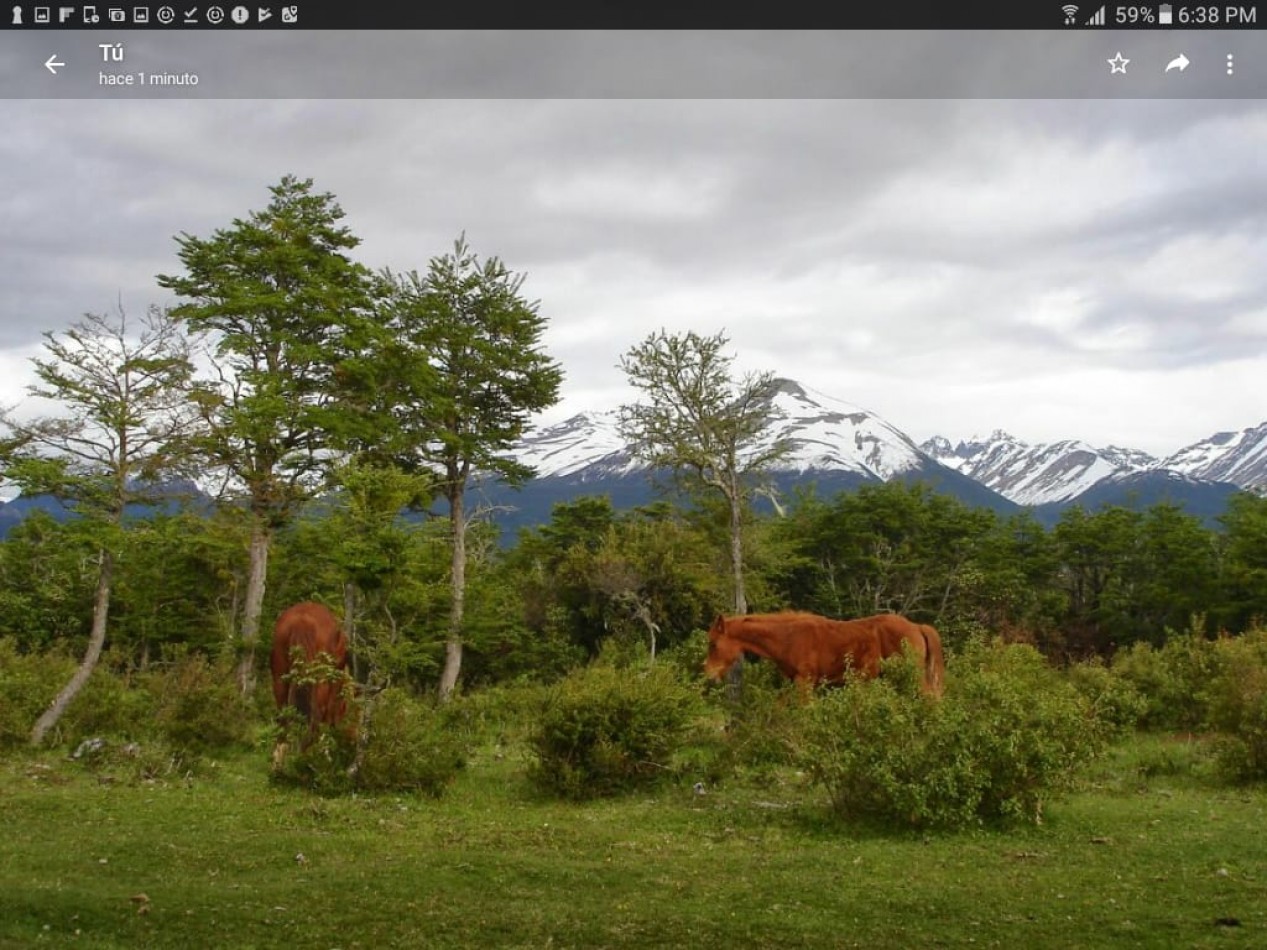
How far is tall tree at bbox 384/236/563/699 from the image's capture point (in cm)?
2666

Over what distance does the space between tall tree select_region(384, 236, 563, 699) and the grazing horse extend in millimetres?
11265

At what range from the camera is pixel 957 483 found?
185250mm

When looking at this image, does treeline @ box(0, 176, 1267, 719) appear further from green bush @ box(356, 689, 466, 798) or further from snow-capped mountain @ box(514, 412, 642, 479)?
snow-capped mountain @ box(514, 412, 642, 479)

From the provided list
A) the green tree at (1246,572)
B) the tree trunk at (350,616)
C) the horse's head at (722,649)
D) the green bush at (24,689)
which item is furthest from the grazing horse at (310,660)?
the green tree at (1246,572)

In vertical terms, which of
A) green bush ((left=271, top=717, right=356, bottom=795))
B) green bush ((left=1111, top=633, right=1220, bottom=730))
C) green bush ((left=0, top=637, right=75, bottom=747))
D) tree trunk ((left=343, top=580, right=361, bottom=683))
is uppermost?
tree trunk ((left=343, top=580, right=361, bottom=683))

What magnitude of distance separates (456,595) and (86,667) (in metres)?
10.8

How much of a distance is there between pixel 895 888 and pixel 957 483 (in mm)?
187371

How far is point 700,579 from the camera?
31.9 meters

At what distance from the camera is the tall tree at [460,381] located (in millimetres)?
26656

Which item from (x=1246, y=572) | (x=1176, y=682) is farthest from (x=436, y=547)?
(x=1246, y=572)

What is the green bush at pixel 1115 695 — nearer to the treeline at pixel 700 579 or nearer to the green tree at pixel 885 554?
the treeline at pixel 700 579

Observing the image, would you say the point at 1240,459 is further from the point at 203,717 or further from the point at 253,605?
the point at 203,717

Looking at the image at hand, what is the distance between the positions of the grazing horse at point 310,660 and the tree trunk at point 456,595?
437 inches
